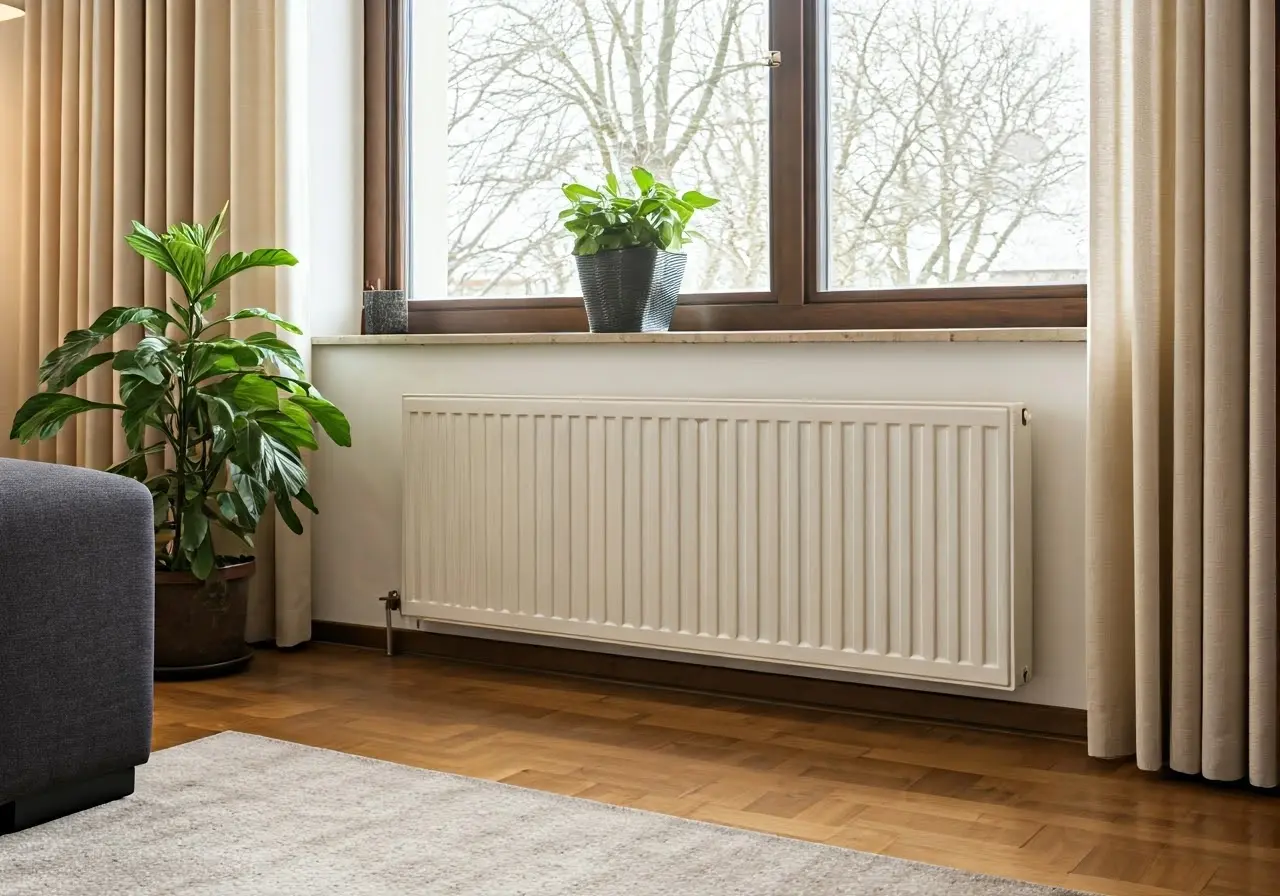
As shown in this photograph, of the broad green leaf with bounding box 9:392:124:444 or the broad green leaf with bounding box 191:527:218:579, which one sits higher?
the broad green leaf with bounding box 9:392:124:444

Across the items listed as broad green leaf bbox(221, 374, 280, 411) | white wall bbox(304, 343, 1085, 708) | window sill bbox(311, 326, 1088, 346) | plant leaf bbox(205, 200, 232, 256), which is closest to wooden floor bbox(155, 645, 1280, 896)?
white wall bbox(304, 343, 1085, 708)

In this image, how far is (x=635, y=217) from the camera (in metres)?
2.97

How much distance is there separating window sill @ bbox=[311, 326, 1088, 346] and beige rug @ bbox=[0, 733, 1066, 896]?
1.08 metres

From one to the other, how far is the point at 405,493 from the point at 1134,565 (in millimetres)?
1676

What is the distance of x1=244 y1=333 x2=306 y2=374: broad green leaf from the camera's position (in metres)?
3.13

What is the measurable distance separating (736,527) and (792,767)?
58 centimetres

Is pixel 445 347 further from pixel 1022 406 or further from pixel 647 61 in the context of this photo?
pixel 1022 406

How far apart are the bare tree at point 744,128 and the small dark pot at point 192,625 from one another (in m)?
0.98

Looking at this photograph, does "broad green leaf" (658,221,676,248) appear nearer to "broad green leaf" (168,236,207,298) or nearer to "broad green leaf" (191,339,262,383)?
"broad green leaf" (191,339,262,383)

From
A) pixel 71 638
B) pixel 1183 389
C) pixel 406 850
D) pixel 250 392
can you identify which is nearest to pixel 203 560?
pixel 250 392

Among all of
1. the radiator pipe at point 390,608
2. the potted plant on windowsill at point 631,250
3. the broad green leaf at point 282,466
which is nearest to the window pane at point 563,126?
the potted plant on windowsill at point 631,250

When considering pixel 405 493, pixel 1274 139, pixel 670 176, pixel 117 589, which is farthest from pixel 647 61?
pixel 117 589

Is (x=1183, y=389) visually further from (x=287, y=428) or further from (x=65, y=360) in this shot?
(x=65, y=360)

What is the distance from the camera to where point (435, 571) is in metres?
3.23
